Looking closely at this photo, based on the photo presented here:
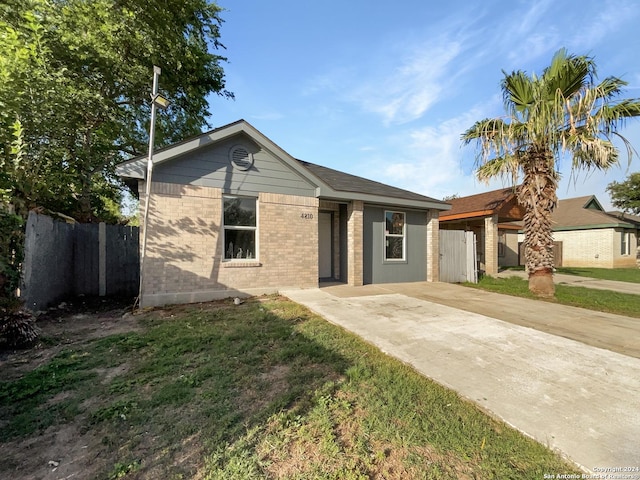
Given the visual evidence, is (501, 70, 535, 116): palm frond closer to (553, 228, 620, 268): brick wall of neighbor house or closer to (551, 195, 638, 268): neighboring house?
(551, 195, 638, 268): neighboring house

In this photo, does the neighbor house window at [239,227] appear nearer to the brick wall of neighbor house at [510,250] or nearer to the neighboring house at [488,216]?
the neighboring house at [488,216]

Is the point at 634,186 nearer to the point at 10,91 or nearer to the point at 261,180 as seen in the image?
the point at 261,180

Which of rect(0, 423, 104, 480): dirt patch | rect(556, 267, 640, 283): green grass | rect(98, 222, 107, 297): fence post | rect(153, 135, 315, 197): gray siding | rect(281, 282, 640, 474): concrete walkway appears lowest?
rect(0, 423, 104, 480): dirt patch

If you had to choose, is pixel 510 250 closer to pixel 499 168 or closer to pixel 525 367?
pixel 499 168

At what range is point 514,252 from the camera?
21.1 m

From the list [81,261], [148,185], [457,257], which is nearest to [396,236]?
[457,257]

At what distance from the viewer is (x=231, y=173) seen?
7.60 metres

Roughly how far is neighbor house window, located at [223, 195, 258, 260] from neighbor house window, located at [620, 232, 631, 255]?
25.1 m

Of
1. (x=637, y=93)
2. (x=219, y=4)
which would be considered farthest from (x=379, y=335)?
(x=219, y=4)

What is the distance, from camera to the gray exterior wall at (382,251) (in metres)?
9.64

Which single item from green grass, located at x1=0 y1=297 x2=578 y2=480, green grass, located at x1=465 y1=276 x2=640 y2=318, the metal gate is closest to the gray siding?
green grass, located at x1=0 y1=297 x2=578 y2=480

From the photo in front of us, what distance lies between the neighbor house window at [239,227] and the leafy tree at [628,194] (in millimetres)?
29832

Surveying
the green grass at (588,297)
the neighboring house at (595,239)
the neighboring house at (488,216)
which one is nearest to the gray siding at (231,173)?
the green grass at (588,297)

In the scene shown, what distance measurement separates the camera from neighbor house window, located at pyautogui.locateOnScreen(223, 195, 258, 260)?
24.9 feet
